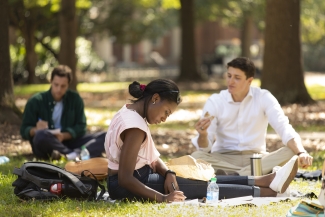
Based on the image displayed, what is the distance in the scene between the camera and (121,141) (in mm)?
6152

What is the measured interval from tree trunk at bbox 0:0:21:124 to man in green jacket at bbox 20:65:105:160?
2.72 meters

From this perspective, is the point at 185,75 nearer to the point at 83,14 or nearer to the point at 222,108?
the point at 83,14

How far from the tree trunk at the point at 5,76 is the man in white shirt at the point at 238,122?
5.07m

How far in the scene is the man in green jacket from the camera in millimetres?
9242

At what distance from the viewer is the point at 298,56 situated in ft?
55.2

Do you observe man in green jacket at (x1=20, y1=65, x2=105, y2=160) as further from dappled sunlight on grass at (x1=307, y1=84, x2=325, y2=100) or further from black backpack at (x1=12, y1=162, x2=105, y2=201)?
dappled sunlight on grass at (x1=307, y1=84, x2=325, y2=100)

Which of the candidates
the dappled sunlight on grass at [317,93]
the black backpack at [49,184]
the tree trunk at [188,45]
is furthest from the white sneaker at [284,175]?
the tree trunk at [188,45]

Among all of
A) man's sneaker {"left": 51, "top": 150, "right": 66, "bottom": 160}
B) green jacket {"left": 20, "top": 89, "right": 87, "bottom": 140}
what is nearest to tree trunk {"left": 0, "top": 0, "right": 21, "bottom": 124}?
green jacket {"left": 20, "top": 89, "right": 87, "bottom": 140}

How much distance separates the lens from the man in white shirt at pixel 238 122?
7.81 metres

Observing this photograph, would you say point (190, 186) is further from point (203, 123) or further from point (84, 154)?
point (84, 154)


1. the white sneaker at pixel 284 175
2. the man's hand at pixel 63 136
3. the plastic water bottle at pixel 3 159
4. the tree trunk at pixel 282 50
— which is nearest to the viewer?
the white sneaker at pixel 284 175

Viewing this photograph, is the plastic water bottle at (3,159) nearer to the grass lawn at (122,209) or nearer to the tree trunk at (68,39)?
the grass lawn at (122,209)

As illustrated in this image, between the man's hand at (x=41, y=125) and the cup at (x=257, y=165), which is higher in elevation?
the man's hand at (x=41, y=125)

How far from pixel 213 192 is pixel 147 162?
636 millimetres
